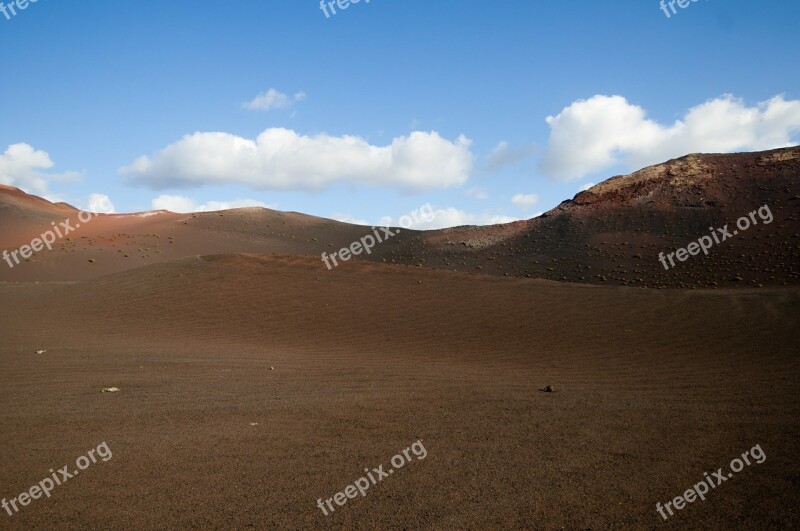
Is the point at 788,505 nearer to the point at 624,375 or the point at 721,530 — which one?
the point at 721,530

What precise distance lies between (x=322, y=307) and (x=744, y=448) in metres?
14.5

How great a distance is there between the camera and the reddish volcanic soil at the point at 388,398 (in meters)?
4.81

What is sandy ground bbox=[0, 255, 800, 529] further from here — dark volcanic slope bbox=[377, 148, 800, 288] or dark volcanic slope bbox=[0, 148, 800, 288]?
dark volcanic slope bbox=[377, 148, 800, 288]

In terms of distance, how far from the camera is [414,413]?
768 centimetres

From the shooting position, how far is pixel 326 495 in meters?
4.98

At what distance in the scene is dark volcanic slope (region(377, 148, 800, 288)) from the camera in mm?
31797

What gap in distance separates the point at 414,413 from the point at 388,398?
984 mm

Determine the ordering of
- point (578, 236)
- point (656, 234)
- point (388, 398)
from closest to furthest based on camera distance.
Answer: point (388, 398), point (656, 234), point (578, 236)

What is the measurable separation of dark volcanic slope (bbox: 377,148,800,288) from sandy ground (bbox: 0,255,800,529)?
15.5 metres

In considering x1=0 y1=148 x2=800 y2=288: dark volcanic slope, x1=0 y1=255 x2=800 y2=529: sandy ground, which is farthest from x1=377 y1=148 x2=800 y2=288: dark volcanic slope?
x1=0 y1=255 x2=800 y2=529: sandy ground

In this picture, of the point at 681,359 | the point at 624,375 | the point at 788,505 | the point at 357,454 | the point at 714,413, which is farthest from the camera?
the point at 681,359

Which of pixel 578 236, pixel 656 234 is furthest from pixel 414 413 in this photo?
pixel 578 236

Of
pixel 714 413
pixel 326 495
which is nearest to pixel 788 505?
pixel 714 413

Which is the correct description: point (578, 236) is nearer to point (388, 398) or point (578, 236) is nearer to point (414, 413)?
point (388, 398)
